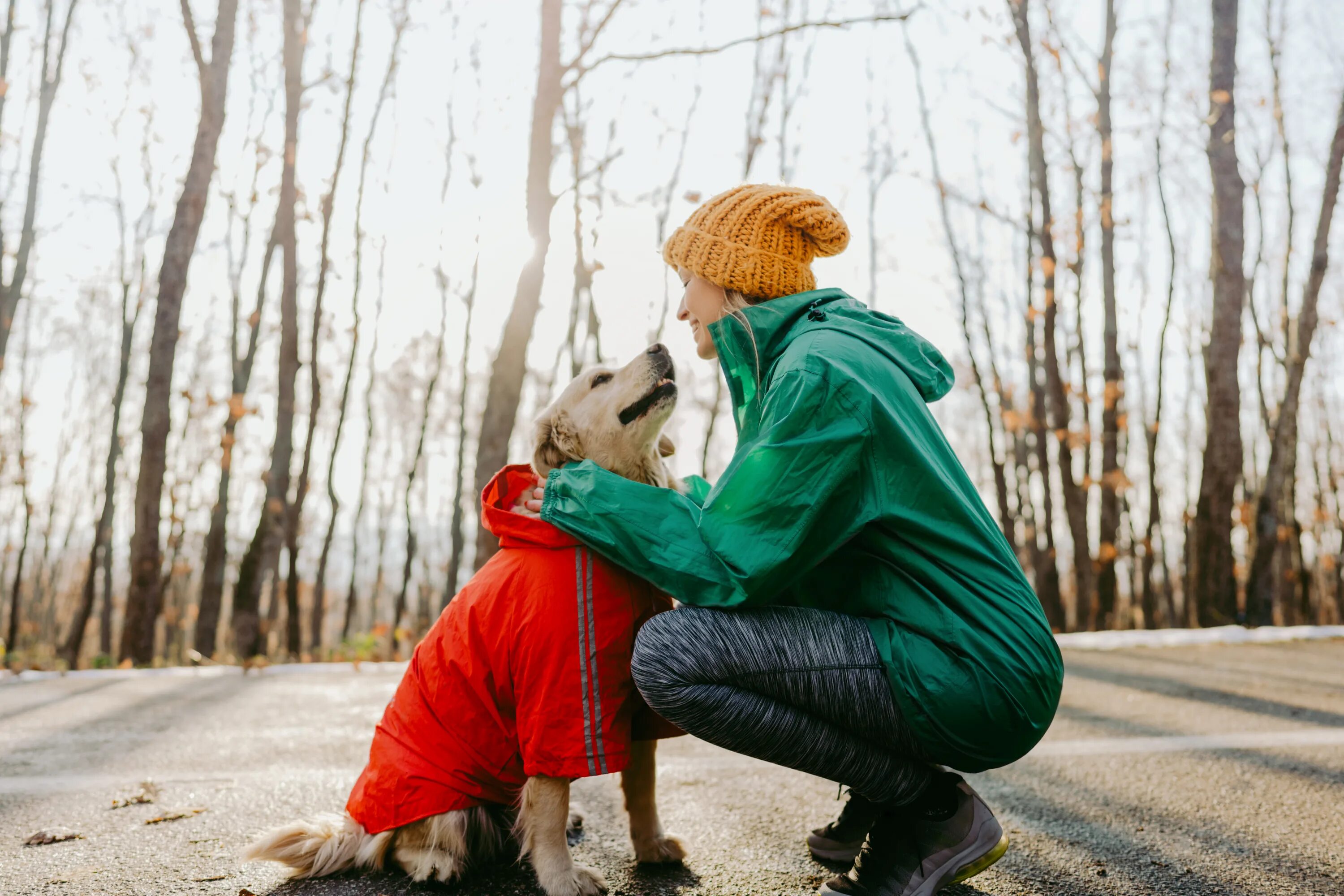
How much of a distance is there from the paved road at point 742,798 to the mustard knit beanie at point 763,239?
1.61 metres

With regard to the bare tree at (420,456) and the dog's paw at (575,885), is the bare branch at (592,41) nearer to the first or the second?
the dog's paw at (575,885)

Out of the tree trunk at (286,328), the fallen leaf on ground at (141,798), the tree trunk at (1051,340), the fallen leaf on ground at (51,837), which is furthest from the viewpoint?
the tree trunk at (1051,340)

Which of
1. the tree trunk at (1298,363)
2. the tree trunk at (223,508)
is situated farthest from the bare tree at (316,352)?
the tree trunk at (1298,363)

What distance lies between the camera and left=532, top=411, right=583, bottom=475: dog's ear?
2.63 m

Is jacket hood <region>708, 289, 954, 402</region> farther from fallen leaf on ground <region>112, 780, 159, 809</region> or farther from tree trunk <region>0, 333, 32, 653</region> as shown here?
tree trunk <region>0, 333, 32, 653</region>

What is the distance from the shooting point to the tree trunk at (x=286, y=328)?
10.3m

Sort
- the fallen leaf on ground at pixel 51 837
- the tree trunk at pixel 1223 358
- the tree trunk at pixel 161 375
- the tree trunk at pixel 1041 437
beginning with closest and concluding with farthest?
the fallen leaf on ground at pixel 51 837, the tree trunk at pixel 161 375, the tree trunk at pixel 1223 358, the tree trunk at pixel 1041 437

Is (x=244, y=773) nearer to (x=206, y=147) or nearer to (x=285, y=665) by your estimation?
(x=285, y=665)

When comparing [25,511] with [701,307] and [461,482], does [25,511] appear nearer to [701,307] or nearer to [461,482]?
[461,482]

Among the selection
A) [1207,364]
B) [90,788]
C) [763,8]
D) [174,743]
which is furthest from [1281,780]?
[763,8]

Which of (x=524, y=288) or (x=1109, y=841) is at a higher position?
(x=524, y=288)

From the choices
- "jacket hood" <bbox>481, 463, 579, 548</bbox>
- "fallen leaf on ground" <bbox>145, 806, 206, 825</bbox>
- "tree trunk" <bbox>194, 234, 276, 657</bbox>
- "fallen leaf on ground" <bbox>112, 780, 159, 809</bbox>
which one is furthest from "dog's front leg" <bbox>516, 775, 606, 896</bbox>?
"tree trunk" <bbox>194, 234, 276, 657</bbox>

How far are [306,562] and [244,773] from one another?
122 feet

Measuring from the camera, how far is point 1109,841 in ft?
8.03
